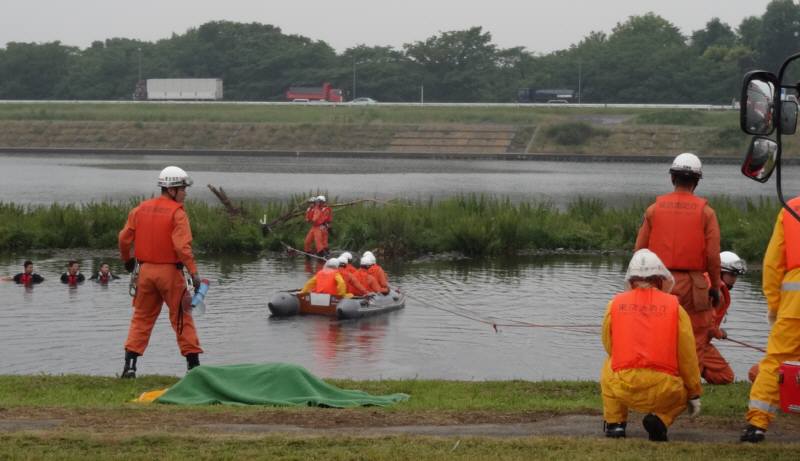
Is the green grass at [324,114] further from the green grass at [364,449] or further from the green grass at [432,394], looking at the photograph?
the green grass at [364,449]

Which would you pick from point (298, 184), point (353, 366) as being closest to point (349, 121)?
point (298, 184)

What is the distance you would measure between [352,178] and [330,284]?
49663mm

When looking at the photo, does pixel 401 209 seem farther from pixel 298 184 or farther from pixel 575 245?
pixel 298 184

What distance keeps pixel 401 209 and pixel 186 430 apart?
25.5 metres

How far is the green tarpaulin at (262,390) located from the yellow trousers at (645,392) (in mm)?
2939

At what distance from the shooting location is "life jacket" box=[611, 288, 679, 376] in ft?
31.3

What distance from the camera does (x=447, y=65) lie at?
127m

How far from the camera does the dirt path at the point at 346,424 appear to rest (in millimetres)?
10305

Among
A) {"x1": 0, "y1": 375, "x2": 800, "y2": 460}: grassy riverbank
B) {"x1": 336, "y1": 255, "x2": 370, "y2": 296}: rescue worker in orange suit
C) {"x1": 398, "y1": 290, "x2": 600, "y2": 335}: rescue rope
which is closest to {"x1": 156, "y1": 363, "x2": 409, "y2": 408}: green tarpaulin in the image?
→ {"x1": 0, "y1": 375, "x2": 800, "y2": 460}: grassy riverbank

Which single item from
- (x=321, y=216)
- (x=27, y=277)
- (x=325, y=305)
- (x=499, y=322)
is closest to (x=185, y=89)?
(x=321, y=216)

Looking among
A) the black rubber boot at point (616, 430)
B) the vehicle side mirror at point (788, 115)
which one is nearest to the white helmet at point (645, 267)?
the black rubber boot at point (616, 430)

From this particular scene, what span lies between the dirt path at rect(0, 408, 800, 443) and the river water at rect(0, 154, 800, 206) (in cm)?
4335

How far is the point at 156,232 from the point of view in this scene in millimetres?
14031

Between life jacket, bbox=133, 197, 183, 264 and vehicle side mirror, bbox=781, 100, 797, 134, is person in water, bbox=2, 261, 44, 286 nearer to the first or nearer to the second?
life jacket, bbox=133, 197, 183, 264
